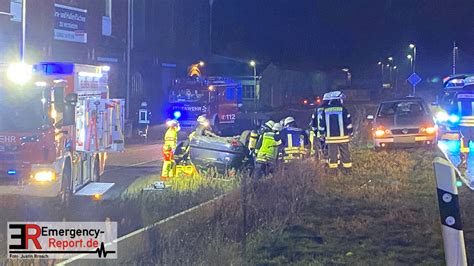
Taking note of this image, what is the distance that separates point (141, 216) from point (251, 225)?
163 centimetres

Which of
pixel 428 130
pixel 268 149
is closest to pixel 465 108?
pixel 428 130

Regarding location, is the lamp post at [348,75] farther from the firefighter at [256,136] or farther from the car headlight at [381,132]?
the firefighter at [256,136]

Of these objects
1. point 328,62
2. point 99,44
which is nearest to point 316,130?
point 99,44

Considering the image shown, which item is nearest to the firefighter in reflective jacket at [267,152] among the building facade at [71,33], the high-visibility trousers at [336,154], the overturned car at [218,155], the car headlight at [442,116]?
the overturned car at [218,155]

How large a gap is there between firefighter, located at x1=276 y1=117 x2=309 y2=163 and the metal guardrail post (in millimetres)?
10265

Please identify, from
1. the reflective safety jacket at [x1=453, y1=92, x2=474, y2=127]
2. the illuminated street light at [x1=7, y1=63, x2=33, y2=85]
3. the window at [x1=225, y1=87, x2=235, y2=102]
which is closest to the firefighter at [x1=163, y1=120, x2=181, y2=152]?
the illuminated street light at [x1=7, y1=63, x2=33, y2=85]

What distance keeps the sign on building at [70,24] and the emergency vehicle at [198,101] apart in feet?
17.1

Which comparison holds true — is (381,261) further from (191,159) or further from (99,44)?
(99,44)

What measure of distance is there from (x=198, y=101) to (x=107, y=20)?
30.2 ft

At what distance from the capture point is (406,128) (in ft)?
65.5

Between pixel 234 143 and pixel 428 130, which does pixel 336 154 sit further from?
pixel 428 130

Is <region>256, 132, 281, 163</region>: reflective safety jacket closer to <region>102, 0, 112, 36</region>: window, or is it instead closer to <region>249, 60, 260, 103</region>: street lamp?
<region>102, 0, 112, 36</region>: window

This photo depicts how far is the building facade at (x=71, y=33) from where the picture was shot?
2892 cm

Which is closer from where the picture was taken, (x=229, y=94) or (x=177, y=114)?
(x=177, y=114)
